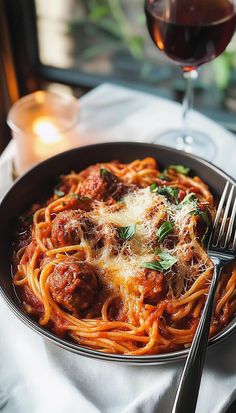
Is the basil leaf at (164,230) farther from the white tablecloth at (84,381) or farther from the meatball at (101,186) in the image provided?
the white tablecloth at (84,381)

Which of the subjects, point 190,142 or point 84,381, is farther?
point 190,142

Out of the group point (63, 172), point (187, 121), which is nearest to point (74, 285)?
point (63, 172)

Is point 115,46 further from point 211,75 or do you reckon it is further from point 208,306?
point 208,306

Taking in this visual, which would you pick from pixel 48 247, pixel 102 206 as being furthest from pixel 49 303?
pixel 102 206

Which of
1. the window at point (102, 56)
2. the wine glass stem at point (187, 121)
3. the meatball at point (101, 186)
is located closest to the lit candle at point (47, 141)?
the meatball at point (101, 186)

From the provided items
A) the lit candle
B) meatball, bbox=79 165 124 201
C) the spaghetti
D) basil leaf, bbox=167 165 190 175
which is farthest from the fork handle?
the lit candle

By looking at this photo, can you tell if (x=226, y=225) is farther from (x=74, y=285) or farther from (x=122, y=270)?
(x=74, y=285)
